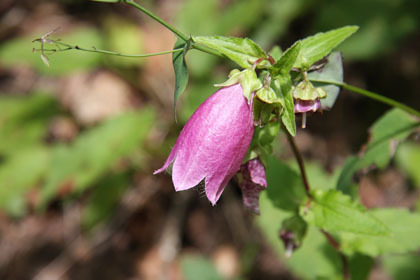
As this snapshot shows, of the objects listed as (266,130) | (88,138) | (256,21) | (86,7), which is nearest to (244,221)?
(88,138)

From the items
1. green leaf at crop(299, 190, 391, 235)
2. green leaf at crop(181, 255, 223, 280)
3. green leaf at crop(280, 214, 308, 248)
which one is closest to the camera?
green leaf at crop(299, 190, 391, 235)

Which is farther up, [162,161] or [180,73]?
[180,73]

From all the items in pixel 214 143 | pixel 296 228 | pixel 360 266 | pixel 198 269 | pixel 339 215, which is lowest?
pixel 198 269

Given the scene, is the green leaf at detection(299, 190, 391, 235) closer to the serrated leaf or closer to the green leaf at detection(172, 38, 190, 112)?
the serrated leaf

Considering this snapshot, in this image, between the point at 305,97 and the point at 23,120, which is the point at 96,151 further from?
the point at 305,97

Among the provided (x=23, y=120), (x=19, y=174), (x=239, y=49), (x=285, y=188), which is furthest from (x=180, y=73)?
(x=23, y=120)

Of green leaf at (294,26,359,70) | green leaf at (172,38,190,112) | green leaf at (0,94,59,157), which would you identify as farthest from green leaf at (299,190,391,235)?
green leaf at (0,94,59,157)

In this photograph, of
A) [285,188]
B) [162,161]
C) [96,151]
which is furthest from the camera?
[162,161]
